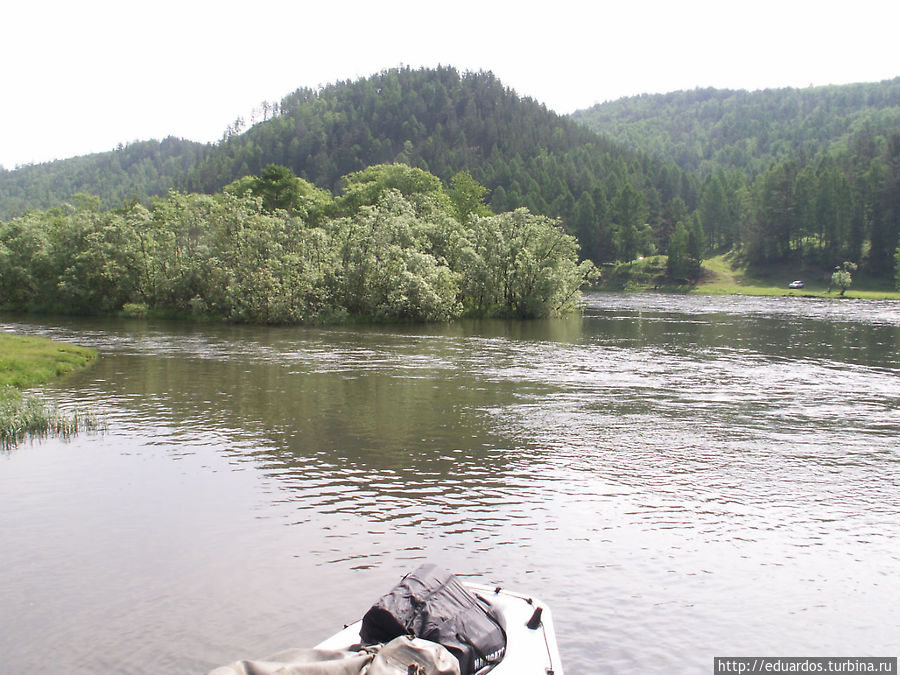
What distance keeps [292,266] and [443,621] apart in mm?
67730

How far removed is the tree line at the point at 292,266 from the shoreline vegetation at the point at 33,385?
29.9 metres

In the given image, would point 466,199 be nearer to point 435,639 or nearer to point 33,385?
point 33,385

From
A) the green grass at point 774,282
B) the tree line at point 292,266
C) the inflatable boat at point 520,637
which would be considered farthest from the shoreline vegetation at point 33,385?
the green grass at point 774,282

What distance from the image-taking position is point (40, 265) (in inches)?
3597

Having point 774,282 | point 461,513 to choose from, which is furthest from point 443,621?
point 774,282

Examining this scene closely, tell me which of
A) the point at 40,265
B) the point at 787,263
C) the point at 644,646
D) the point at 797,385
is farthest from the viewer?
the point at 787,263

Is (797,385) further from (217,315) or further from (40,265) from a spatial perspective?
(40,265)

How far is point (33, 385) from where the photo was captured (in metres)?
34.8

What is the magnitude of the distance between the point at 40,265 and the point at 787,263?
473ft

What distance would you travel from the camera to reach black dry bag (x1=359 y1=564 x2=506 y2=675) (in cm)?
898

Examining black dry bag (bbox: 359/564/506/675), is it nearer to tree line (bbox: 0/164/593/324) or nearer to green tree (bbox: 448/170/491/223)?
tree line (bbox: 0/164/593/324)

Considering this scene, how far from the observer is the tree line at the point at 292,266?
74.1m

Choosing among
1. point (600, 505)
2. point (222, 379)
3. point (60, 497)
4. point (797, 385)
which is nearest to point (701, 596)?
point (600, 505)

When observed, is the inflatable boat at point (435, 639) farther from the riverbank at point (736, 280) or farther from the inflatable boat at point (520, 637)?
the riverbank at point (736, 280)
